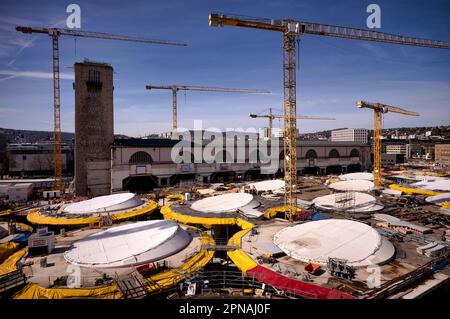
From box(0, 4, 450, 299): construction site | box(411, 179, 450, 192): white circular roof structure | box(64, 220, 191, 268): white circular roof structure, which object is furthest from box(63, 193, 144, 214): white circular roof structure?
box(411, 179, 450, 192): white circular roof structure

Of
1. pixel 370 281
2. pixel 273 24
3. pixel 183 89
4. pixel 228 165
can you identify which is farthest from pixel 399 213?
pixel 183 89

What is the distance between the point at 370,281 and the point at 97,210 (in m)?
28.6

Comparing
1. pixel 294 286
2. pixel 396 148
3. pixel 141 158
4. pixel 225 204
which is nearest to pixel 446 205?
pixel 225 204

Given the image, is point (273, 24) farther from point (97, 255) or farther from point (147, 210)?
point (97, 255)

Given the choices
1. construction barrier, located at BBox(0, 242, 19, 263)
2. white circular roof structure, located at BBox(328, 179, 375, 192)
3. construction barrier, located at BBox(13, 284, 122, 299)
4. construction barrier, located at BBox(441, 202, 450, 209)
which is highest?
white circular roof structure, located at BBox(328, 179, 375, 192)

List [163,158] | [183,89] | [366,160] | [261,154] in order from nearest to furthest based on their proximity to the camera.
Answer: [163,158] → [261,154] → [366,160] → [183,89]

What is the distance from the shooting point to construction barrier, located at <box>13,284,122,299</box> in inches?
523

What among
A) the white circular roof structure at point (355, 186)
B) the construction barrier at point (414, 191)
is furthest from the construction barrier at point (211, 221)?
the construction barrier at point (414, 191)

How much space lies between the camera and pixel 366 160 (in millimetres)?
86938

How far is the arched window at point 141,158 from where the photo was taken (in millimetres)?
52750

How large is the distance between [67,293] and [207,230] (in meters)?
16.0

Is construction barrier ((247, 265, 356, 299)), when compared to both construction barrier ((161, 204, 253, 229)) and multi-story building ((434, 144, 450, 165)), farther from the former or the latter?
multi-story building ((434, 144, 450, 165))

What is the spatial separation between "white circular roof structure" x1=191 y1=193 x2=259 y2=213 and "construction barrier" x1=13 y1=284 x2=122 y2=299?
54.6 feet

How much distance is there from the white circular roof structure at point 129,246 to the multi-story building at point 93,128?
34.2 m
